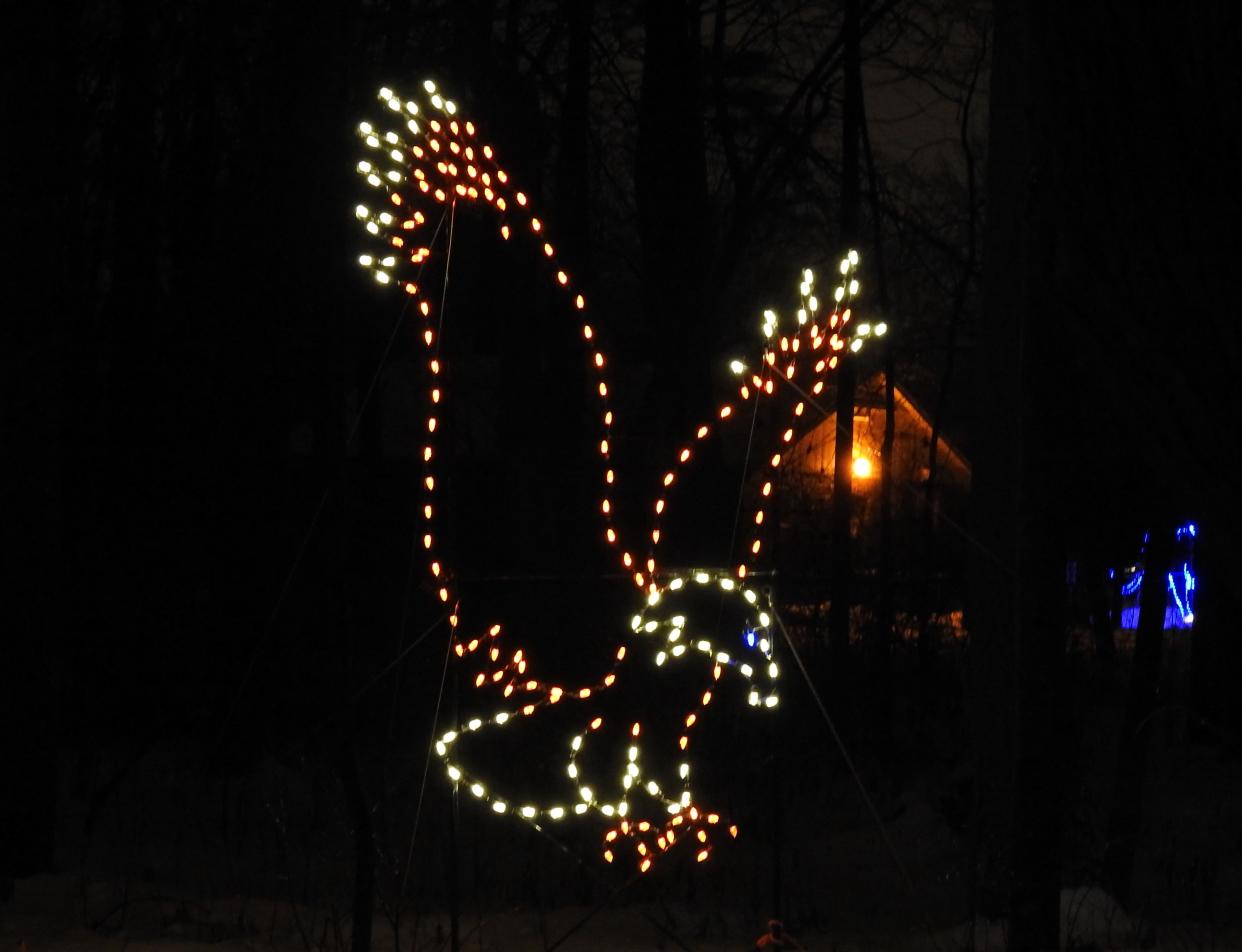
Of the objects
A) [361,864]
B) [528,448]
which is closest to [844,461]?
[528,448]

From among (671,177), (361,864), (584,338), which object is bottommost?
(361,864)

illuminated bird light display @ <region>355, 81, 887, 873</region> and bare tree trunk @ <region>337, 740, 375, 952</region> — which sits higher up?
illuminated bird light display @ <region>355, 81, 887, 873</region>

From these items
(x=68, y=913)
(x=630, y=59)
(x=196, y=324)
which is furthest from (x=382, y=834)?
(x=630, y=59)

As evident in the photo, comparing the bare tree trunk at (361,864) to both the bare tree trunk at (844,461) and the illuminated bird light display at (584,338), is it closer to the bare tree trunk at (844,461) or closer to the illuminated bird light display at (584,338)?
the illuminated bird light display at (584,338)

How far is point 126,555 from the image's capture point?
36.5ft

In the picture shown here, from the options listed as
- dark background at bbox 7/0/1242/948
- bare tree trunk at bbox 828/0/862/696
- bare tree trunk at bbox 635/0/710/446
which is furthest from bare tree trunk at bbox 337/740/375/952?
bare tree trunk at bbox 635/0/710/446

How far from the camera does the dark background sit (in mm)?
4094

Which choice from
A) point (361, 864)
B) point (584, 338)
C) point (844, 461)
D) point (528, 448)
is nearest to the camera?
point (361, 864)

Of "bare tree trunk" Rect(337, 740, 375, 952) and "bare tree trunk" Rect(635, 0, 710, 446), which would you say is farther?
"bare tree trunk" Rect(635, 0, 710, 446)

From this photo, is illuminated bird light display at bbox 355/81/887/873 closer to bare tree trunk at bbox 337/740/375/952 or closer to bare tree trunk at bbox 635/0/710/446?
bare tree trunk at bbox 337/740/375/952

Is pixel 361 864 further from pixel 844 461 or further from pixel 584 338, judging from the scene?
pixel 844 461

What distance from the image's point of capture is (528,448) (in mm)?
14383

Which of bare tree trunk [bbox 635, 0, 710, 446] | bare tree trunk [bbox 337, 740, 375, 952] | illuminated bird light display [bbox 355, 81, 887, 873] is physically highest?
bare tree trunk [bbox 635, 0, 710, 446]

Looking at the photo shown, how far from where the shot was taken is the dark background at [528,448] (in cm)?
409
